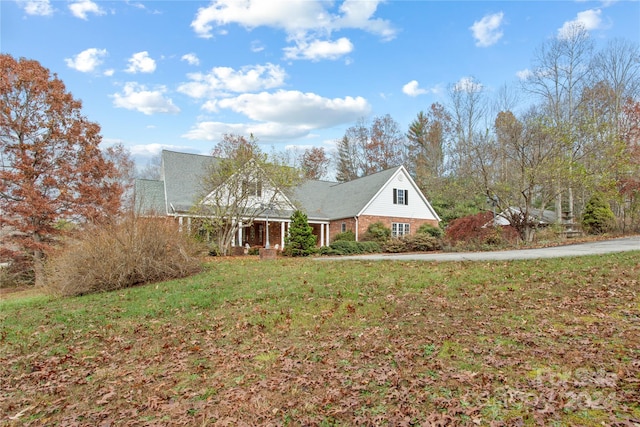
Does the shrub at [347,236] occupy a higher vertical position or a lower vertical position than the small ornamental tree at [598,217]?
lower

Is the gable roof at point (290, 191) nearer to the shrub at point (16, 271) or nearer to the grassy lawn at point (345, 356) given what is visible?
the shrub at point (16, 271)

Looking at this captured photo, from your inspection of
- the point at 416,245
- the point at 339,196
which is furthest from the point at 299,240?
the point at 339,196

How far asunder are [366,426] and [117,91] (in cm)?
1421

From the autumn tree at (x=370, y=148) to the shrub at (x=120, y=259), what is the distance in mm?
31372

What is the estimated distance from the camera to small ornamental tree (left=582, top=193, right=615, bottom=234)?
1888 centimetres

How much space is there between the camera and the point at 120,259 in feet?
32.3

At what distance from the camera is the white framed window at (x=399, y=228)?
2502 centimetres

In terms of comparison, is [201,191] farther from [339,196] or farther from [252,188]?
[339,196]

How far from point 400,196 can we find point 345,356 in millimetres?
22029

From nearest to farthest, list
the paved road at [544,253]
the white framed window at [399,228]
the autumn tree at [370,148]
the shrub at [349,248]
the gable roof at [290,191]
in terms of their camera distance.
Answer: the paved road at [544,253] → the shrub at [349,248] → the gable roof at [290,191] → the white framed window at [399,228] → the autumn tree at [370,148]

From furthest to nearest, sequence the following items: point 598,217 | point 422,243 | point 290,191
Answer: point 290,191
point 422,243
point 598,217

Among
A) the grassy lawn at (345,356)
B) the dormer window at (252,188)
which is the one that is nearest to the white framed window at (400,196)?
the dormer window at (252,188)

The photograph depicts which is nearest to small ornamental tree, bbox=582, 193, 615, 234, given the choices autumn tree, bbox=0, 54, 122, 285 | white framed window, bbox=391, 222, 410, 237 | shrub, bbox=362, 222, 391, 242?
white framed window, bbox=391, 222, 410, 237

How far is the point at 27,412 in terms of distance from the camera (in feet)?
12.1
